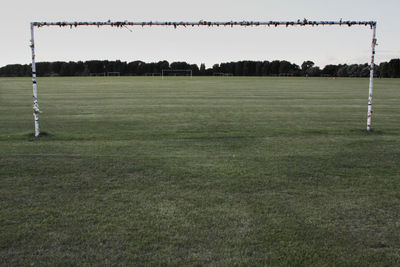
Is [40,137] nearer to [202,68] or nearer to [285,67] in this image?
[202,68]

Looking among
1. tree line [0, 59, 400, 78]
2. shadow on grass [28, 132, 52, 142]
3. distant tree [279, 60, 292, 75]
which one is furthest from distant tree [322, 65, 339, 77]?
shadow on grass [28, 132, 52, 142]

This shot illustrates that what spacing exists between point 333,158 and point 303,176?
1.65m

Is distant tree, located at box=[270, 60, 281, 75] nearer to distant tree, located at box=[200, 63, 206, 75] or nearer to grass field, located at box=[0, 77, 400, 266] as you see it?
distant tree, located at box=[200, 63, 206, 75]

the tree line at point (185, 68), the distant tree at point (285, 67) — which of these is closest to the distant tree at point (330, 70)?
the tree line at point (185, 68)

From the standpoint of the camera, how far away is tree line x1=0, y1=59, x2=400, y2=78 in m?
127

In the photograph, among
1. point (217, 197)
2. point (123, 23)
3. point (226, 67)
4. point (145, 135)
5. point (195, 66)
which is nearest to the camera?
point (217, 197)

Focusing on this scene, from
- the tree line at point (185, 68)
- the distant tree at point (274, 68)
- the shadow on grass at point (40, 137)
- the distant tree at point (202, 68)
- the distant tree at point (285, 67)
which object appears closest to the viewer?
the shadow on grass at point (40, 137)

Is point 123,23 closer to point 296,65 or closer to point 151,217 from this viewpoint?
point 151,217

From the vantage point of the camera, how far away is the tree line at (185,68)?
415 feet

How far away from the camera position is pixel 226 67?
13650cm

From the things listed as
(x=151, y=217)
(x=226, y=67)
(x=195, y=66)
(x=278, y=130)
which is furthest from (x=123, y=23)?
(x=226, y=67)

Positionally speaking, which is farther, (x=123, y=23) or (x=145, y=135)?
(x=145, y=135)

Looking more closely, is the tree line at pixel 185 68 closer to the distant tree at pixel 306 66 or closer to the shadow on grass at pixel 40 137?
the distant tree at pixel 306 66

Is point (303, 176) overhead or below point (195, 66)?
below
